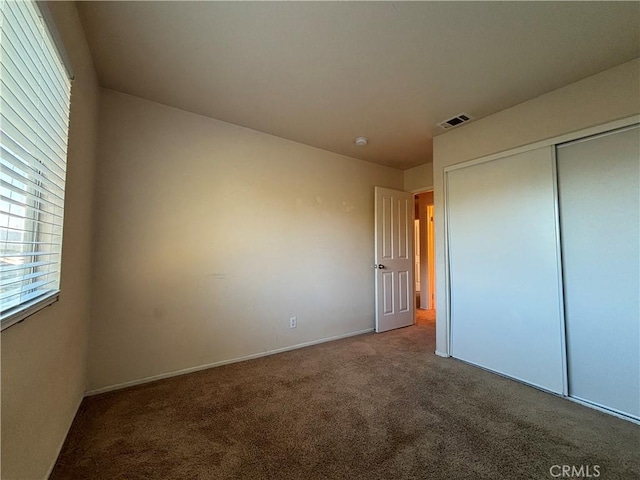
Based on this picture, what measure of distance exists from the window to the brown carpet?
3.36ft

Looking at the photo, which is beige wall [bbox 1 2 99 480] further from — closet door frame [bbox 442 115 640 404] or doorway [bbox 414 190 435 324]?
doorway [bbox 414 190 435 324]

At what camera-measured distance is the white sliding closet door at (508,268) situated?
224 centimetres

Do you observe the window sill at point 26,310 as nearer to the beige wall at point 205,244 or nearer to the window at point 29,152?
the window at point 29,152

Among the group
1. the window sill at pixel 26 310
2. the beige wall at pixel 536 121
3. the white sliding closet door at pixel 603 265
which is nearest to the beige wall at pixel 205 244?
the window sill at pixel 26 310

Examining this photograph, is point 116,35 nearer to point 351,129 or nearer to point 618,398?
point 351,129

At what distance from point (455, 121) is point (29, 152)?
3164mm

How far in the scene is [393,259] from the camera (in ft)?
13.1

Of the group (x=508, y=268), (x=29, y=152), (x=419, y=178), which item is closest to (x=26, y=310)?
(x=29, y=152)

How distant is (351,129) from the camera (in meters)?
2.94

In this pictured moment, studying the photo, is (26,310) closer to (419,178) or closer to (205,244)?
(205,244)

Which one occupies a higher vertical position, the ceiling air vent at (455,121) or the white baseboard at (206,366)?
A: the ceiling air vent at (455,121)

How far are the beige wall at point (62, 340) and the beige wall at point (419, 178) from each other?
3900 mm

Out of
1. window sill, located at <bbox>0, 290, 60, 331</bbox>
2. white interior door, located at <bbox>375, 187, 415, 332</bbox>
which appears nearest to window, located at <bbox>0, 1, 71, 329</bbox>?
window sill, located at <bbox>0, 290, 60, 331</bbox>

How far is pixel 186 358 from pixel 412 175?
390cm
